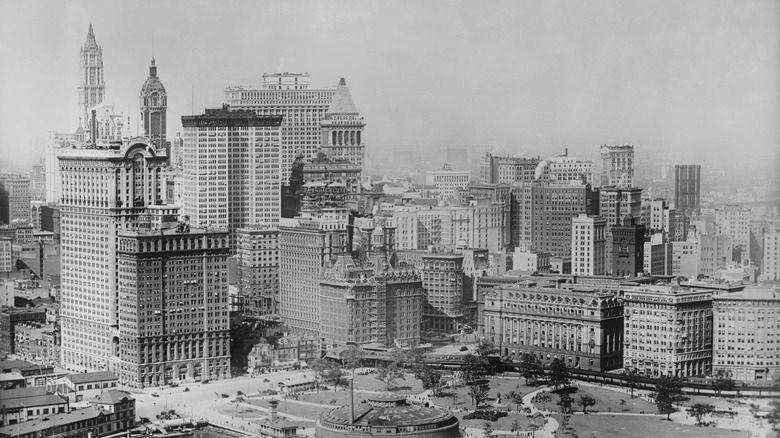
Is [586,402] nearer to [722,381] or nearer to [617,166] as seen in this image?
[722,381]

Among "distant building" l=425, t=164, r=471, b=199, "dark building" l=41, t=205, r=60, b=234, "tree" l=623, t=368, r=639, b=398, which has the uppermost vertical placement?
"distant building" l=425, t=164, r=471, b=199

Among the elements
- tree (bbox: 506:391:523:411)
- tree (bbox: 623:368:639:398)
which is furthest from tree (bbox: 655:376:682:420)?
tree (bbox: 506:391:523:411)

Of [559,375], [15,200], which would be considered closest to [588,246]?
[559,375]

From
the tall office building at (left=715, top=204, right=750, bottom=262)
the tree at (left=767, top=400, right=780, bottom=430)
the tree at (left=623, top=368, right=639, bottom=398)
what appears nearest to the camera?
the tree at (left=767, top=400, right=780, bottom=430)

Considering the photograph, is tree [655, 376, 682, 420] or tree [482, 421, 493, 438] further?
tree [655, 376, 682, 420]

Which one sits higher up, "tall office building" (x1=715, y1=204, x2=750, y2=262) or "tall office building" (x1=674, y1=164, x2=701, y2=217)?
"tall office building" (x1=674, y1=164, x2=701, y2=217)

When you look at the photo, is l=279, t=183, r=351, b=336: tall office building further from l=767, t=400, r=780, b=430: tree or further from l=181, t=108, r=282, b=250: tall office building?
l=767, t=400, r=780, b=430: tree
